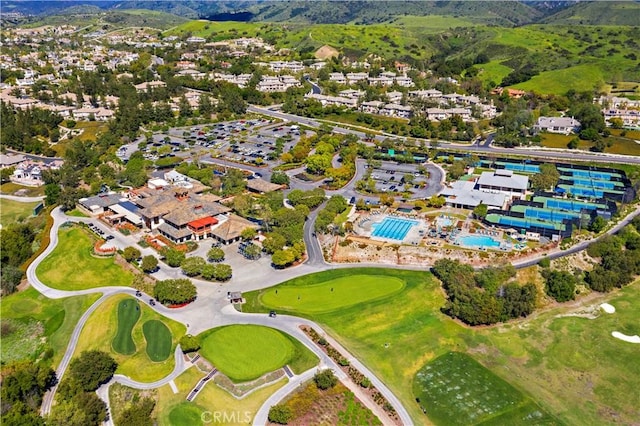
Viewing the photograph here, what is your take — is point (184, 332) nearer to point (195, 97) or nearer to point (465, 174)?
point (465, 174)

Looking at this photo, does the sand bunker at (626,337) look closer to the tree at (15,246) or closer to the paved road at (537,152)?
the paved road at (537,152)

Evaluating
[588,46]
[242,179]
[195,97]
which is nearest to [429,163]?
[242,179]

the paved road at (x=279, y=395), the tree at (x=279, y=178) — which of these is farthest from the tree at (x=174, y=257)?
the tree at (x=279, y=178)

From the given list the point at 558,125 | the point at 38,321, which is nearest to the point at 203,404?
the point at 38,321

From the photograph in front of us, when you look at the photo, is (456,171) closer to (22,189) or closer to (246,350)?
(246,350)

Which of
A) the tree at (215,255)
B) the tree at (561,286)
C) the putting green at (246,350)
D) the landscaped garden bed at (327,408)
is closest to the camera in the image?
the landscaped garden bed at (327,408)
